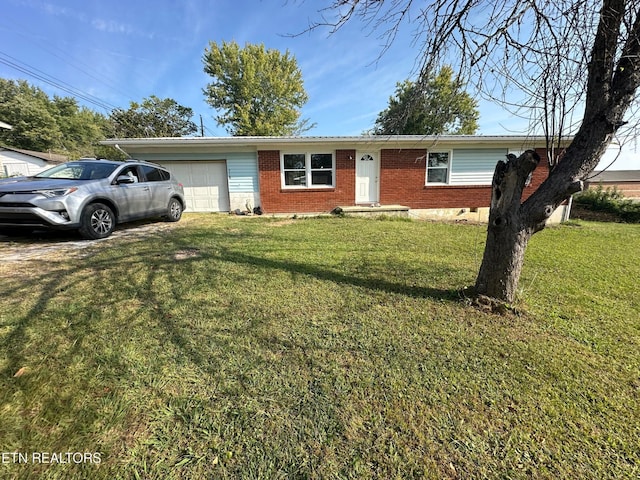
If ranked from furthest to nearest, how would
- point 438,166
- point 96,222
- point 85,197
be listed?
point 438,166
point 96,222
point 85,197

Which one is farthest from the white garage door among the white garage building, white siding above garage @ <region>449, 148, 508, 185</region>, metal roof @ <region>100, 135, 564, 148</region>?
white siding above garage @ <region>449, 148, 508, 185</region>

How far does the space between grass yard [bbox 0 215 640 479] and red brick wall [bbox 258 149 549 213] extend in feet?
22.1

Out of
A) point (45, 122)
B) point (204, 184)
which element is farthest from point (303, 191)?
point (45, 122)

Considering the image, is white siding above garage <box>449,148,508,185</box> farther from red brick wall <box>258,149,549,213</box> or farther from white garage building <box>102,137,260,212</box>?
white garage building <box>102,137,260,212</box>

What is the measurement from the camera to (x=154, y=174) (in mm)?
6871

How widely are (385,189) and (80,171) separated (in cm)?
888

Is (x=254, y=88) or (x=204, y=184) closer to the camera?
(x=204, y=184)

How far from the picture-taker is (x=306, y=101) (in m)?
28.1

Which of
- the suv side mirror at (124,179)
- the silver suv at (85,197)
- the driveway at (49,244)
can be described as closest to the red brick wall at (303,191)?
the silver suv at (85,197)

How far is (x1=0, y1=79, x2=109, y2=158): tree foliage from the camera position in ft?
120

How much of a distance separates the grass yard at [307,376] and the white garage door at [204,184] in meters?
6.76

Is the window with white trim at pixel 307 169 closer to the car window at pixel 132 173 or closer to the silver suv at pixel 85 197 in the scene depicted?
the silver suv at pixel 85 197

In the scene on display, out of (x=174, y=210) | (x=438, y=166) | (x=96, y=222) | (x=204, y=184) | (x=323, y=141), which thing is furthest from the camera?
(x=438, y=166)

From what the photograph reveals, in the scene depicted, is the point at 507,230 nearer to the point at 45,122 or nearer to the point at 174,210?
the point at 174,210
